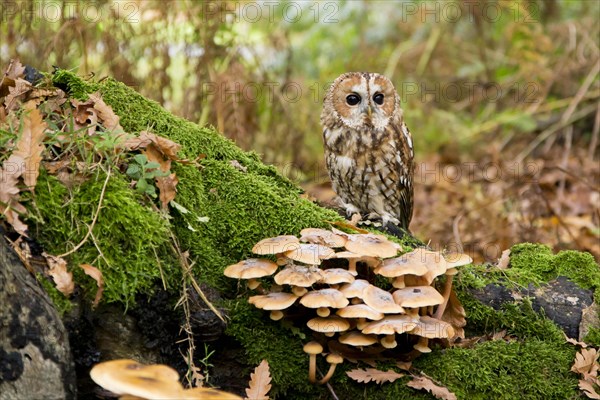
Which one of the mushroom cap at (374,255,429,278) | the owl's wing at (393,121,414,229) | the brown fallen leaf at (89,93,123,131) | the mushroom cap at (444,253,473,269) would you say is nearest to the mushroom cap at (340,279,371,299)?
the mushroom cap at (374,255,429,278)

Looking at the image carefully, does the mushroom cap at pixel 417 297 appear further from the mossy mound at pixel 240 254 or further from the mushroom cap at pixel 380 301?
the mossy mound at pixel 240 254

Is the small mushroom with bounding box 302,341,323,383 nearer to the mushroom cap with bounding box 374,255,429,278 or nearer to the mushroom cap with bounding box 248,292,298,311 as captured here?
the mushroom cap with bounding box 248,292,298,311

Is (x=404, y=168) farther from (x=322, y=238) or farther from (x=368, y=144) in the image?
(x=322, y=238)

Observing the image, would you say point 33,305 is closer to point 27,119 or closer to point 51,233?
point 51,233

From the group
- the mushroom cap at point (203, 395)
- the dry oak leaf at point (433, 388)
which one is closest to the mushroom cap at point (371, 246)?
the dry oak leaf at point (433, 388)

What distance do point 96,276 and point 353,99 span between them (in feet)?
9.22

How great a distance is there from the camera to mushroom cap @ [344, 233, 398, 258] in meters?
3.00

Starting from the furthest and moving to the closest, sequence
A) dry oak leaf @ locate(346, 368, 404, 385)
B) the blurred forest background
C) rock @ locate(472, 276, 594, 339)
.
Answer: the blurred forest background < rock @ locate(472, 276, 594, 339) < dry oak leaf @ locate(346, 368, 404, 385)

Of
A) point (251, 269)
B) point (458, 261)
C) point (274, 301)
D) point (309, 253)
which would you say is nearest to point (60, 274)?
point (251, 269)

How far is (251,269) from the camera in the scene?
118 inches

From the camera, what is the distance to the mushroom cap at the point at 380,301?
286 centimetres

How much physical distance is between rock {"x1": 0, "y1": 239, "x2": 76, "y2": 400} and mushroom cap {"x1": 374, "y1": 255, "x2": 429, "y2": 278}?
4.83ft

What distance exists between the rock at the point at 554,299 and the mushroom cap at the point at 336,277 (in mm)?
1024

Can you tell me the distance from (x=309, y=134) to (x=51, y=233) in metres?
5.65
